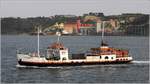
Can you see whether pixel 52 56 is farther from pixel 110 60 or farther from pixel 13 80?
pixel 13 80

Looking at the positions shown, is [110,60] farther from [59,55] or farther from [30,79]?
[30,79]

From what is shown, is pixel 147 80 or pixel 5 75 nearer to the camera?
pixel 147 80

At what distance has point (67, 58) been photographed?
5553 cm

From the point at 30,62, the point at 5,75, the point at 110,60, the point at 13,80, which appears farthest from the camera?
the point at 110,60

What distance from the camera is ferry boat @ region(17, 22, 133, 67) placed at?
54500 millimetres

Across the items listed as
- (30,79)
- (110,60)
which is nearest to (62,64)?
(110,60)

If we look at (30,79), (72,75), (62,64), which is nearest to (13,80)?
(30,79)

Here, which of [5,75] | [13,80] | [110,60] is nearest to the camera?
[13,80]

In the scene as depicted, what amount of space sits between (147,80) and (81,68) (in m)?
11.1

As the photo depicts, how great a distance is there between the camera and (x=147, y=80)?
45.6m

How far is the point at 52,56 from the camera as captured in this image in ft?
183

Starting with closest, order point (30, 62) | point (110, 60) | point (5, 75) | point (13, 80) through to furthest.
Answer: point (13, 80), point (5, 75), point (30, 62), point (110, 60)

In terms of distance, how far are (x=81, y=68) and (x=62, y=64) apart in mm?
1997

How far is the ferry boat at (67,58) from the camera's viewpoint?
5450cm
